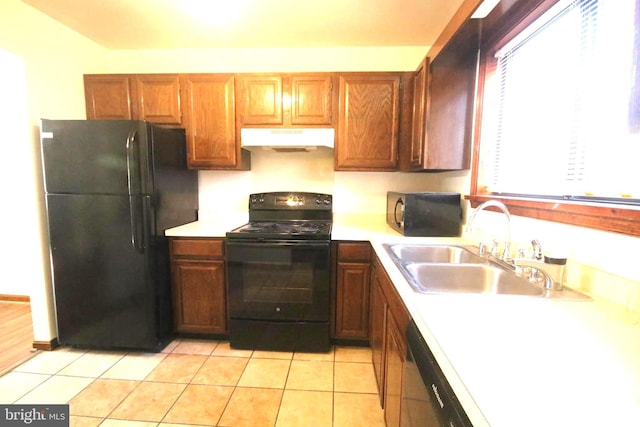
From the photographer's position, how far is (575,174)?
3.77 ft

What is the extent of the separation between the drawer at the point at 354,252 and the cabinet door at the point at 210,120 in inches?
44.2

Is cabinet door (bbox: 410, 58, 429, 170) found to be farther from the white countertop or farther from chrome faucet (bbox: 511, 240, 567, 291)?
the white countertop

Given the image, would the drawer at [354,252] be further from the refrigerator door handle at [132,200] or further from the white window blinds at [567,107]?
the refrigerator door handle at [132,200]

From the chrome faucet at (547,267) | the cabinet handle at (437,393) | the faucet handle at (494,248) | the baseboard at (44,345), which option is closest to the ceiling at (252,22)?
the faucet handle at (494,248)

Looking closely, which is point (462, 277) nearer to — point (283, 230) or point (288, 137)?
point (283, 230)

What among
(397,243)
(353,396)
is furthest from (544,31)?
(353,396)

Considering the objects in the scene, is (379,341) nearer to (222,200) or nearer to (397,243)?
(397,243)

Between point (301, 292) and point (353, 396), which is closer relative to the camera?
point (353, 396)

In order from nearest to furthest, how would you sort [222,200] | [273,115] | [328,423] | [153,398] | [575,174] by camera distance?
[575,174]
[328,423]
[153,398]
[273,115]
[222,200]

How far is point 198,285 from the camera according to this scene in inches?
82.0

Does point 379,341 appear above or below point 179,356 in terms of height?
above

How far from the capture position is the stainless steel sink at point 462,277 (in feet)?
3.96

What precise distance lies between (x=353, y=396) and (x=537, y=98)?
6.22ft

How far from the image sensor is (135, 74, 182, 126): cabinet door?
7.24 feet
